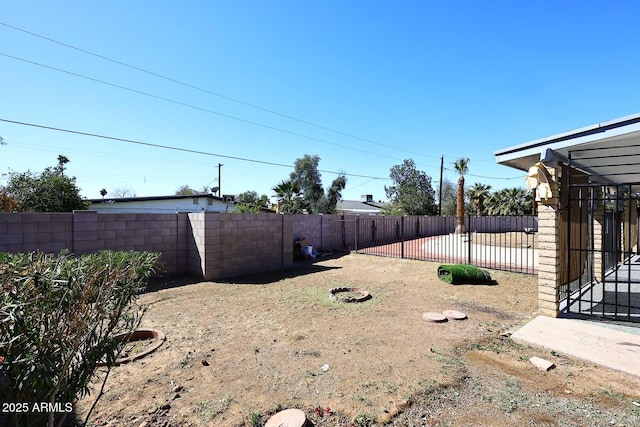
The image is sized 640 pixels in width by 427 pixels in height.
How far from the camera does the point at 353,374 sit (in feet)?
9.99

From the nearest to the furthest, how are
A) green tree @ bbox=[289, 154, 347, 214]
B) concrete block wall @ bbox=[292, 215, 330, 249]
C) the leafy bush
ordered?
1. the leafy bush
2. concrete block wall @ bbox=[292, 215, 330, 249]
3. green tree @ bbox=[289, 154, 347, 214]

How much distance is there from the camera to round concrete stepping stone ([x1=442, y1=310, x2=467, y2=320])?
4.80 metres

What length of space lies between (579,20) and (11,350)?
1056 centimetres

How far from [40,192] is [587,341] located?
801 inches

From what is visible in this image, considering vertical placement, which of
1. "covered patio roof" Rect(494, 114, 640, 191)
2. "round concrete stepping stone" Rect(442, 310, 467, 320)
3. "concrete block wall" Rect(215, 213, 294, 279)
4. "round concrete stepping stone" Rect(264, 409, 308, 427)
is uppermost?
"covered patio roof" Rect(494, 114, 640, 191)

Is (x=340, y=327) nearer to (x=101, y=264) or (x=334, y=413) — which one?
(x=334, y=413)

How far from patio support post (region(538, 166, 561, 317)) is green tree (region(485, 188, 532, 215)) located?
28.0m

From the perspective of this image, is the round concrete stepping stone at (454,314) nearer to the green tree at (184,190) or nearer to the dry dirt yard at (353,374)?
the dry dirt yard at (353,374)

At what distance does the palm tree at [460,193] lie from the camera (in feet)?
65.4

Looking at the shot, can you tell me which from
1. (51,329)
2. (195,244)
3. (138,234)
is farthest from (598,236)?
(138,234)

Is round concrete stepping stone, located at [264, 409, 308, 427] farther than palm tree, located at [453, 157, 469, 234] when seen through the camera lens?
No

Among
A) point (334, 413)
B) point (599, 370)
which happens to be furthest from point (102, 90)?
point (599, 370)

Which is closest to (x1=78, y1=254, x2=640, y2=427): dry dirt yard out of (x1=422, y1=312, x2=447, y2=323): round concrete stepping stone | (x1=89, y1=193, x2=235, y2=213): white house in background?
(x1=422, y1=312, x2=447, y2=323): round concrete stepping stone

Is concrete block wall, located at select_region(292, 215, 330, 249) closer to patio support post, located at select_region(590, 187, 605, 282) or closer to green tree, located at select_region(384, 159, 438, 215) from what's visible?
patio support post, located at select_region(590, 187, 605, 282)
